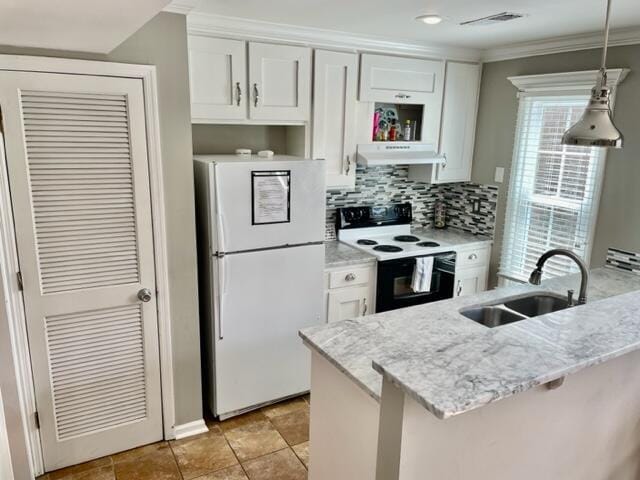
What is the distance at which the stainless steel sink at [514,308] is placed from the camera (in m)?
2.11

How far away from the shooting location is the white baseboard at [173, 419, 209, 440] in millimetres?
2750

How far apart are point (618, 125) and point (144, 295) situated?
115 inches

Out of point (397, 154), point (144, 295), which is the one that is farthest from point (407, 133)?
point (144, 295)

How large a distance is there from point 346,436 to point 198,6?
2.14m

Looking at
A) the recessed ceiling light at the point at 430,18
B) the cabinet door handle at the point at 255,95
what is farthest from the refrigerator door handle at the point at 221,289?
the recessed ceiling light at the point at 430,18

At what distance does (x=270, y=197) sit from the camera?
2.71 metres

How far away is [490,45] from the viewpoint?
348 centimetres

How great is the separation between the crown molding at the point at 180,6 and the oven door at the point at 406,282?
1.88 m

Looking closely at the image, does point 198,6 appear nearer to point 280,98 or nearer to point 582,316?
point 280,98

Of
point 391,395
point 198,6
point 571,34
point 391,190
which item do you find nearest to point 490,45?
point 571,34

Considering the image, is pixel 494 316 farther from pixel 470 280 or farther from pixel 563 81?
pixel 563 81

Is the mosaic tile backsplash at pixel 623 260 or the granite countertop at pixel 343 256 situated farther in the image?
the granite countertop at pixel 343 256

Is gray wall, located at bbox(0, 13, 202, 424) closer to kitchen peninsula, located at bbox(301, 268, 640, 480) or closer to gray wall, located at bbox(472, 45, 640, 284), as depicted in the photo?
kitchen peninsula, located at bbox(301, 268, 640, 480)

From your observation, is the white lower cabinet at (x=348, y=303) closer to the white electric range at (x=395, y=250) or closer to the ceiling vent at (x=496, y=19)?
the white electric range at (x=395, y=250)
